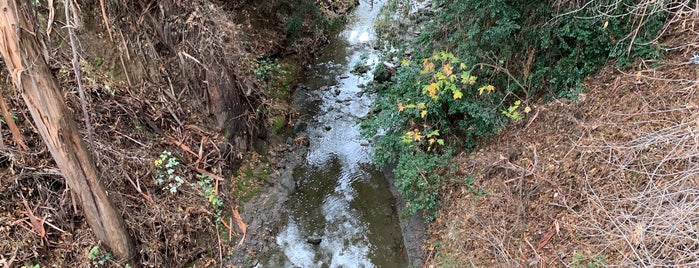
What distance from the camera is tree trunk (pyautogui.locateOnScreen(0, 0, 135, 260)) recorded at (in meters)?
2.95

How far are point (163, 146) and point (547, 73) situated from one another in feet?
17.9

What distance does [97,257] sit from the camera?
4.23 meters

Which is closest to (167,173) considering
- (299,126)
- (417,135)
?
(299,126)

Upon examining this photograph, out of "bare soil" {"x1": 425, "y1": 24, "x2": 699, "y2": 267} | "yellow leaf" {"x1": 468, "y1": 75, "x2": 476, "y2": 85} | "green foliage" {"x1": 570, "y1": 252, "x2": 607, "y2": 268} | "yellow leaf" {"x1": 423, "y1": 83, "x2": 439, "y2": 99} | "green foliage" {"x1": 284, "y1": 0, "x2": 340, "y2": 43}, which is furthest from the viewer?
"green foliage" {"x1": 284, "y1": 0, "x2": 340, "y2": 43}

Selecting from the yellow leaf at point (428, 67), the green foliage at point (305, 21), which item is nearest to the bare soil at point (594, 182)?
the yellow leaf at point (428, 67)

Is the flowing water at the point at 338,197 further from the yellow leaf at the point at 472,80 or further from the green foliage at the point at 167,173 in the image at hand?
the yellow leaf at the point at 472,80

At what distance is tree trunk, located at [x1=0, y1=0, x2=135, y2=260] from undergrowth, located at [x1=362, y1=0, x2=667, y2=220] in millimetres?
3594

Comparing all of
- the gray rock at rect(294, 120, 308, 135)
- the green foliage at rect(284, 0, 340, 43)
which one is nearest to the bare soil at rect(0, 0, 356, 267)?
the gray rock at rect(294, 120, 308, 135)

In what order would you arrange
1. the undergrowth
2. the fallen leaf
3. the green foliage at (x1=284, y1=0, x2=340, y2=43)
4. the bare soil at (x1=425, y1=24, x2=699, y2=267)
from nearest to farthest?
the bare soil at (x1=425, y1=24, x2=699, y2=267) → the undergrowth → the fallen leaf → the green foliage at (x1=284, y1=0, x2=340, y2=43)

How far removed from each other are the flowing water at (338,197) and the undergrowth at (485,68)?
780mm

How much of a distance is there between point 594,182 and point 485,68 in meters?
2.09

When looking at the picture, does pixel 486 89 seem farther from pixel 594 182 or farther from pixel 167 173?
pixel 167 173

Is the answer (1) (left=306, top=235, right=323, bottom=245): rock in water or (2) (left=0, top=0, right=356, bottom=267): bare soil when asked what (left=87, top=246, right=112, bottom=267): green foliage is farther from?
(1) (left=306, top=235, right=323, bottom=245): rock in water

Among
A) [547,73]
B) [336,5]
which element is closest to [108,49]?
[547,73]
